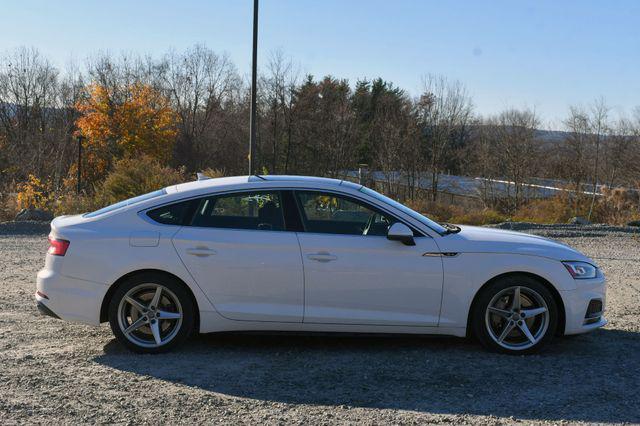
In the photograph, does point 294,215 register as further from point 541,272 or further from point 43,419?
point 43,419

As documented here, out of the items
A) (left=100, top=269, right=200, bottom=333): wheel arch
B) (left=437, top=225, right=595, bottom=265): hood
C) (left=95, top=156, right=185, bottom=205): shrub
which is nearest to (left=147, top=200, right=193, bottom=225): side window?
(left=100, top=269, right=200, bottom=333): wheel arch

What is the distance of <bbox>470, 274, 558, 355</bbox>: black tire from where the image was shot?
5.82 m

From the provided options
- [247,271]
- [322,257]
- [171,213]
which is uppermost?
[171,213]

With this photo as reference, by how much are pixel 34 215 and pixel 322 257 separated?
1423 centimetres

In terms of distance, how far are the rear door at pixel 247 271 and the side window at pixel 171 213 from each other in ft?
0.44

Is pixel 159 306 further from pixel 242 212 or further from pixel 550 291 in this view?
pixel 550 291

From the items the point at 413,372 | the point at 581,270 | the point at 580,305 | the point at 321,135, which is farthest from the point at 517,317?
the point at 321,135

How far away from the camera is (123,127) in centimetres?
5019

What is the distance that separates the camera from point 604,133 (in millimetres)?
44750

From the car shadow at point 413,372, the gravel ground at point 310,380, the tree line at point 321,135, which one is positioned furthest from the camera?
the tree line at point 321,135

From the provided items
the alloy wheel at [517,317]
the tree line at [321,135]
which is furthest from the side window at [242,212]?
the tree line at [321,135]

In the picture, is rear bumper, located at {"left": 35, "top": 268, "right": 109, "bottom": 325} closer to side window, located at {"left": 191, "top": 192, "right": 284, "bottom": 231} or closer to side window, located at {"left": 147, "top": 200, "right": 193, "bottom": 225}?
side window, located at {"left": 147, "top": 200, "right": 193, "bottom": 225}

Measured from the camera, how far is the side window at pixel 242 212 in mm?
5867

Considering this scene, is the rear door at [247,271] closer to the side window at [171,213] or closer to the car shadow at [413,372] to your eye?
the side window at [171,213]
